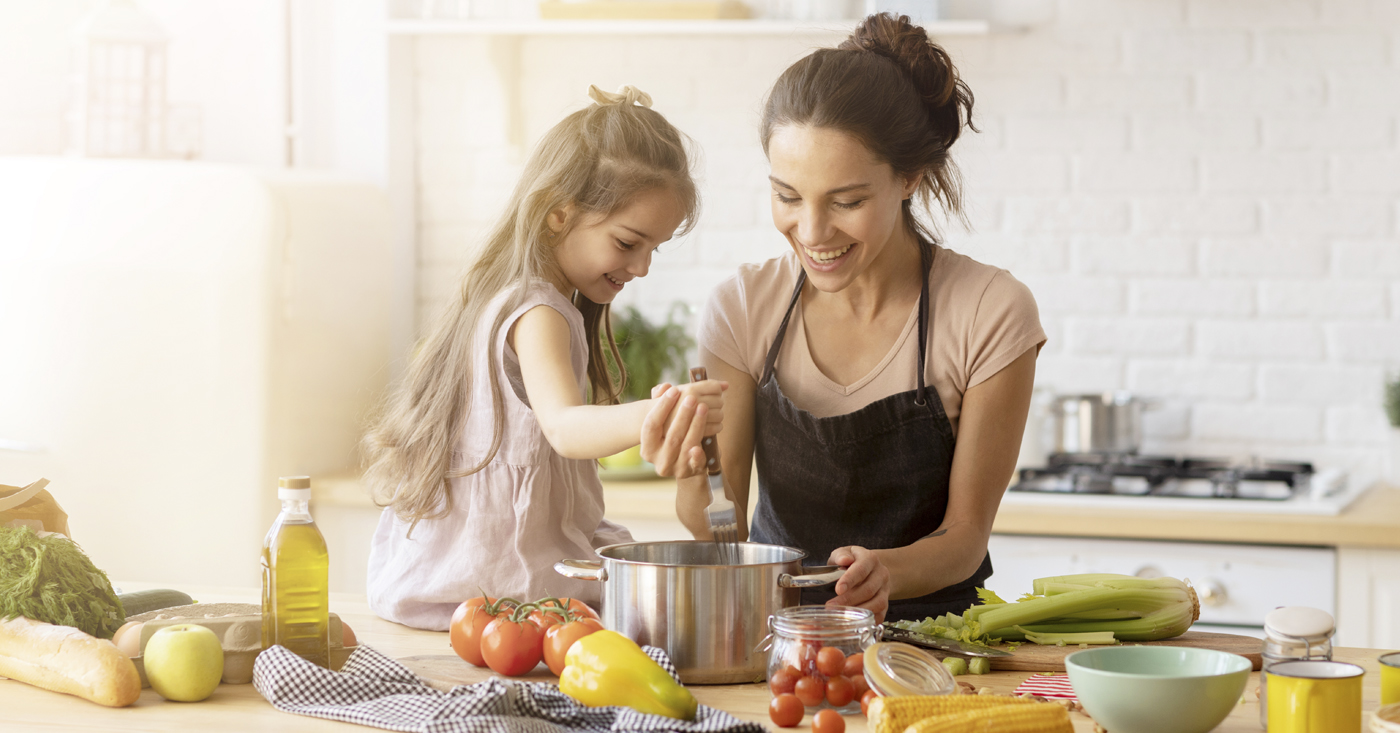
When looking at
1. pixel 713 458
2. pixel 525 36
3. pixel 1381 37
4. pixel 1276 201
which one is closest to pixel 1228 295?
pixel 1276 201

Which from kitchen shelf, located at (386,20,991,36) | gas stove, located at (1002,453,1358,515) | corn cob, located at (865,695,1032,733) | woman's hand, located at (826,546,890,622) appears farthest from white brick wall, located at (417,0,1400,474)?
corn cob, located at (865,695,1032,733)

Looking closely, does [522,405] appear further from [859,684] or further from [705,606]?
[859,684]

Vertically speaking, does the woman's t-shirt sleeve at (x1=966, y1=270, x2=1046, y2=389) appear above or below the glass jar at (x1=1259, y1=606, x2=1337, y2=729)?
above

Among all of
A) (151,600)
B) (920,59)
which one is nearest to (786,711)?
(151,600)

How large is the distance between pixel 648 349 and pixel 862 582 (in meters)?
1.88

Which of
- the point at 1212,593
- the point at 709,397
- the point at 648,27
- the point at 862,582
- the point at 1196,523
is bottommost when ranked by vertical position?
the point at 1212,593

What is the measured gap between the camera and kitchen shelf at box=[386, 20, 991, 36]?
10.1ft

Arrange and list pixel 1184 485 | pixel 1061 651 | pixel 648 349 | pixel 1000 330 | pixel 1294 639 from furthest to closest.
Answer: pixel 648 349 < pixel 1184 485 < pixel 1000 330 < pixel 1061 651 < pixel 1294 639

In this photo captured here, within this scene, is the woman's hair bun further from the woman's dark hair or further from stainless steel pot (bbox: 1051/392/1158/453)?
stainless steel pot (bbox: 1051/392/1158/453)

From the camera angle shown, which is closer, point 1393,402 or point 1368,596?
point 1368,596

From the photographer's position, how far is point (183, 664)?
1.25m

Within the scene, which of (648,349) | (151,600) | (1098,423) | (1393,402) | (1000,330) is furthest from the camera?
(648,349)

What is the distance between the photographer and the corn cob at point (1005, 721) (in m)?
1.03

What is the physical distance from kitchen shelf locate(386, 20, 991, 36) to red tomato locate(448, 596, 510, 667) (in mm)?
1985
